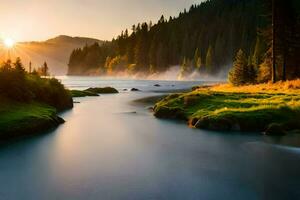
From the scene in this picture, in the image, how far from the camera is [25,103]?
47812 millimetres

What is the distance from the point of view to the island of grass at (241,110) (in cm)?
3756

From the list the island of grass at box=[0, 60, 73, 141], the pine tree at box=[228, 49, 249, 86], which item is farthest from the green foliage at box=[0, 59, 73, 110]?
the pine tree at box=[228, 49, 249, 86]

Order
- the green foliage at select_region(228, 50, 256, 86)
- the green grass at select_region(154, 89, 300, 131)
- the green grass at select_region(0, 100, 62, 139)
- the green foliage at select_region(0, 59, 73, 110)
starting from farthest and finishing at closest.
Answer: the green foliage at select_region(228, 50, 256, 86) → the green foliage at select_region(0, 59, 73, 110) → the green grass at select_region(154, 89, 300, 131) → the green grass at select_region(0, 100, 62, 139)

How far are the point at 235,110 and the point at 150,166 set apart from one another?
17.6 metres

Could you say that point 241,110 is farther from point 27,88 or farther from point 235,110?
point 27,88

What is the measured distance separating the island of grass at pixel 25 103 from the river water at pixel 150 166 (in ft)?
6.59

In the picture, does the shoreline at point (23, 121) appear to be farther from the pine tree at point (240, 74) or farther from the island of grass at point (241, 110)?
the pine tree at point (240, 74)

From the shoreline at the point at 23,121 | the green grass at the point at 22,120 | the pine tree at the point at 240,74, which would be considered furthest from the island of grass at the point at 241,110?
the pine tree at the point at 240,74

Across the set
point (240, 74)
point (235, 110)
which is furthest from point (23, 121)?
point (240, 74)

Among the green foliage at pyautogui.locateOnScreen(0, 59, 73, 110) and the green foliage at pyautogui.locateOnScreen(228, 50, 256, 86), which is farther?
the green foliage at pyautogui.locateOnScreen(228, 50, 256, 86)

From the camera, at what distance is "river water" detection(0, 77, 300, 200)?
66.1ft

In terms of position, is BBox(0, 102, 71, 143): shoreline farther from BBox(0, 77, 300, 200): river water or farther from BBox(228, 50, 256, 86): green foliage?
BBox(228, 50, 256, 86): green foliage

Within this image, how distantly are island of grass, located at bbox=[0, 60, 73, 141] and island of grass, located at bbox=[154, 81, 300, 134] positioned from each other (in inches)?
580

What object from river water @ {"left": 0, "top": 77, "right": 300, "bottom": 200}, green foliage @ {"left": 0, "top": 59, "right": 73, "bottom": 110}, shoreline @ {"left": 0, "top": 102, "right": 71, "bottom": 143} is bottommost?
river water @ {"left": 0, "top": 77, "right": 300, "bottom": 200}
